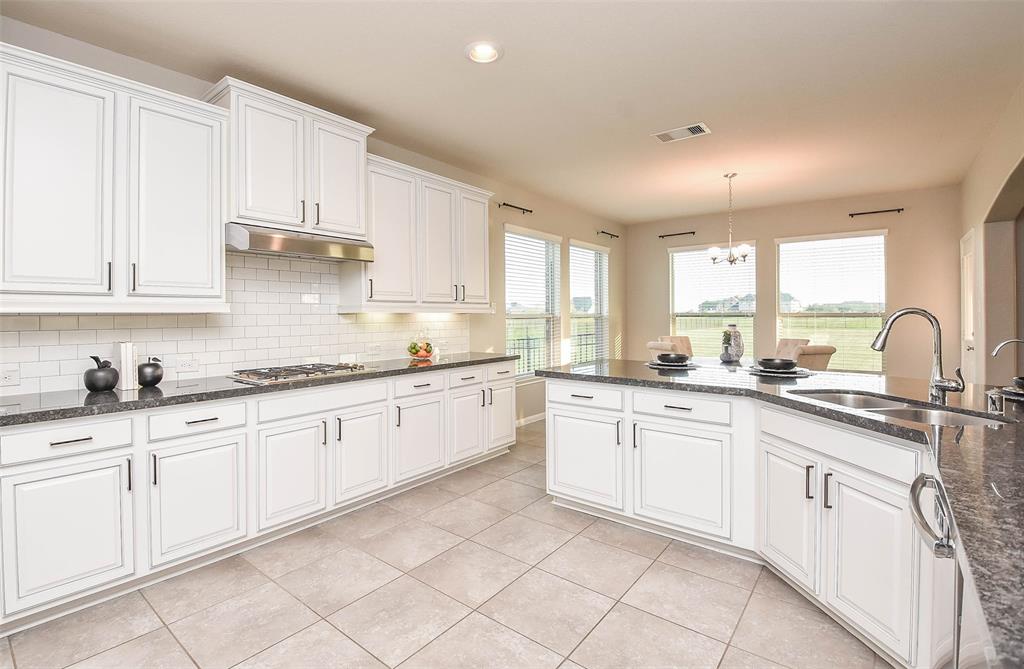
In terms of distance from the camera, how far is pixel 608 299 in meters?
7.72

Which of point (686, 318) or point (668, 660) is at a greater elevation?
point (686, 318)

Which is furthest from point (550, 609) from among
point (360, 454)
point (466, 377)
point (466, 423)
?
point (466, 377)

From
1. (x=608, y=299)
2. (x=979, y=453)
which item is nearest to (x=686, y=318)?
(x=608, y=299)

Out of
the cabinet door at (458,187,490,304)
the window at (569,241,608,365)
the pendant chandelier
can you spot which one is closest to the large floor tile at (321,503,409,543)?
the cabinet door at (458,187,490,304)

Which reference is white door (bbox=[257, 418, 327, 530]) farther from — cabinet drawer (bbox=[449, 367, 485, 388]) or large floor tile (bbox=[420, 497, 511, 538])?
cabinet drawer (bbox=[449, 367, 485, 388])

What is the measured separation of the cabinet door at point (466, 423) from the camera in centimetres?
406

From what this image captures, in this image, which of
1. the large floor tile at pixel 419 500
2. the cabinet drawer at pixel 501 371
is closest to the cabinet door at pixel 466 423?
the cabinet drawer at pixel 501 371

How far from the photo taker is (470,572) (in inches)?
99.9

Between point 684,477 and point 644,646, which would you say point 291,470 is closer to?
point 644,646

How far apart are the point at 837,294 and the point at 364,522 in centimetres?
639

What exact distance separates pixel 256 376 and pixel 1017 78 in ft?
16.9

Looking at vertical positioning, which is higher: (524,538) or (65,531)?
(65,531)

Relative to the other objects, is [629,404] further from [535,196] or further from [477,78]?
[535,196]

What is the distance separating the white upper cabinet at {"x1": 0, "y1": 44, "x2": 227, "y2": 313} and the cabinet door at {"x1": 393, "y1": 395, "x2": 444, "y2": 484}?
56.2 inches
